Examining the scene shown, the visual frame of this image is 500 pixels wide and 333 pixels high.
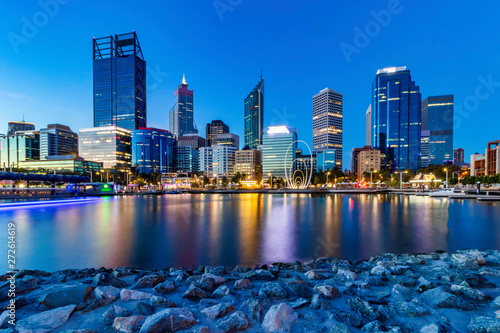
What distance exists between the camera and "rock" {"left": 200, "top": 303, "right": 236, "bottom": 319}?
449cm

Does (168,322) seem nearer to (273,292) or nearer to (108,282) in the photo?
(273,292)

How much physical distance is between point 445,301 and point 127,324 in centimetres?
650

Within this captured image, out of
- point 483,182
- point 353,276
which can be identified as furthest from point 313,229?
point 483,182

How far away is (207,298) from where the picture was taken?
18.2 ft

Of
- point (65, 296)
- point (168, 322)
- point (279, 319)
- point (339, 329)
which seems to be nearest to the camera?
point (339, 329)

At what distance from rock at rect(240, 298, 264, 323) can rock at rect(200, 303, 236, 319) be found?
279 mm

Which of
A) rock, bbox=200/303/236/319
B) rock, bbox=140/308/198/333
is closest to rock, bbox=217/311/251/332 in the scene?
rock, bbox=200/303/236/319

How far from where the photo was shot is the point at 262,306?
4.85 meters

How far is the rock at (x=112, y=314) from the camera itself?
4402 mm

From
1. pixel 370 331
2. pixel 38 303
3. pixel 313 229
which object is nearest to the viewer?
pixel 370 331

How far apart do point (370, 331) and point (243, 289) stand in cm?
322

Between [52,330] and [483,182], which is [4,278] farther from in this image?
[483,182]

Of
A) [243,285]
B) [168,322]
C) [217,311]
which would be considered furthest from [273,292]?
[168,322]

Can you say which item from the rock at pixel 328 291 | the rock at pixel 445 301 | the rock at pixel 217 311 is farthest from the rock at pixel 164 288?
the rock at pixel 445 301
